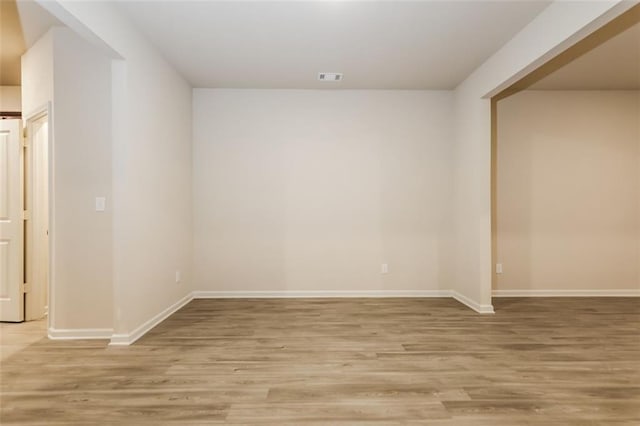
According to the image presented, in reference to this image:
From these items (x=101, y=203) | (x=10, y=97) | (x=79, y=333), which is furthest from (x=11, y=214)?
(x=10, y=97)

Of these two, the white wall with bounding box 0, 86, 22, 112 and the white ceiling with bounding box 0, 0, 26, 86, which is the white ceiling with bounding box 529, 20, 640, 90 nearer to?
the white ceiling with bounding box 0, 0, 26, 86

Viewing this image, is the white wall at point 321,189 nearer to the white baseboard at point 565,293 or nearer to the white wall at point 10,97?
the white baseboard at point 565,293

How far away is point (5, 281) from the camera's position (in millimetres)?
3809

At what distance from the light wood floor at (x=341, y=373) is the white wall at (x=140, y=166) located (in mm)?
445

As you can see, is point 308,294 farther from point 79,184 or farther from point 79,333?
point 79,184

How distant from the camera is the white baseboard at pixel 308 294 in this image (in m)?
4.84

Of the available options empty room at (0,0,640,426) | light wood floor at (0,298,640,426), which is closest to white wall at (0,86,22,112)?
empty room at (0,0,640,426)

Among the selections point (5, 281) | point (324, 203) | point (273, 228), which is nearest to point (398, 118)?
point (324, 203)

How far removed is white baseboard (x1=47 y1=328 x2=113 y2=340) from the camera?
10.6ft

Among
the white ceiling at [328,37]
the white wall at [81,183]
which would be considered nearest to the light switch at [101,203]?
the white wall at [81,183]

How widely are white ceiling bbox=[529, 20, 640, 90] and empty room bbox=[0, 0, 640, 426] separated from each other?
0.04 m

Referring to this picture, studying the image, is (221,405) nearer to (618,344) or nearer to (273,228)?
(273,228)

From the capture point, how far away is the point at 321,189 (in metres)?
4.91

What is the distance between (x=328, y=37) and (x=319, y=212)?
2251 mm
